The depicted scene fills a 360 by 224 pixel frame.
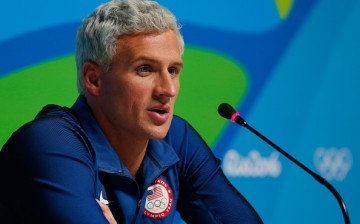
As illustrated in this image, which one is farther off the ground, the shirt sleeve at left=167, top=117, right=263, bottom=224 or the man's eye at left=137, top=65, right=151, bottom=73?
the man's eye at left=137, top=65, right=151, bottom=73

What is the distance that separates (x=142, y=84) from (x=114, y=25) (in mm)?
148

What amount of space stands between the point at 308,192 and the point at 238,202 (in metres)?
0.89

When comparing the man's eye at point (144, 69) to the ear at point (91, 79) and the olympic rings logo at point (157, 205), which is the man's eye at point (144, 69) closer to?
the ear at point (91, 79)

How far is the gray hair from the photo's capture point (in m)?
1.55

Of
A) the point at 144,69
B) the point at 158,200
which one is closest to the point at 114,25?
the point at 144,69

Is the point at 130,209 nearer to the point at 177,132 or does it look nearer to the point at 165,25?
the point at 177,132

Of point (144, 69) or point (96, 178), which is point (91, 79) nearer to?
point (144, 69)

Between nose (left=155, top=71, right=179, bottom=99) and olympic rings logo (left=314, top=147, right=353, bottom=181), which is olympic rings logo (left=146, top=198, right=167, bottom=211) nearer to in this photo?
nose (left=155, top=71, right=179, bottom=99)

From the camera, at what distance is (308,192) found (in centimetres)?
260

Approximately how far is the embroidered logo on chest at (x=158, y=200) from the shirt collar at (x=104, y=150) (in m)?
0.05

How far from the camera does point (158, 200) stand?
1.68 meters

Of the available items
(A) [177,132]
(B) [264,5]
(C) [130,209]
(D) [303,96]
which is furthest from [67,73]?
(D) [303,96]

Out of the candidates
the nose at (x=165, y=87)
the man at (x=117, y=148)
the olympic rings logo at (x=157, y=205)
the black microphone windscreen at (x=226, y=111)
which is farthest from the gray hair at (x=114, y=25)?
the olympic rings logo at (x=157, y=205)

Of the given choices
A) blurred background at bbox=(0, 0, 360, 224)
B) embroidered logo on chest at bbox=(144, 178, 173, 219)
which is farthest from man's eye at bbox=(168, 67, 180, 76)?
blurred background at bbox=(0, 0, 360, 224)
